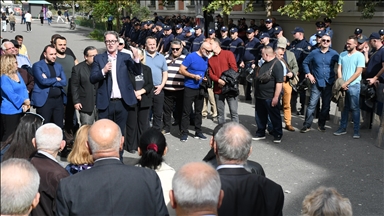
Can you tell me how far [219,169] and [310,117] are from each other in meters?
6.62

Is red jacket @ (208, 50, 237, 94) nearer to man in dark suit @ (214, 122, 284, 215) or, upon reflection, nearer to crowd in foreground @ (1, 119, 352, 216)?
crowd in foreground @ (1, 119, 352, 216)

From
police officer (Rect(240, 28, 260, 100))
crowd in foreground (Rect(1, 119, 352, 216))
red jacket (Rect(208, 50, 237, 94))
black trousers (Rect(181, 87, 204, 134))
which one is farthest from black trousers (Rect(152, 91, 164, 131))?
crowd in foreground (Rect(1, 119, 352, 216))

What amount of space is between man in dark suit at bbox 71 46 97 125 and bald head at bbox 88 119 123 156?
14.4 feet

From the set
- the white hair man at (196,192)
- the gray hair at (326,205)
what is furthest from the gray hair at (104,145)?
the gray hair at (326,205)

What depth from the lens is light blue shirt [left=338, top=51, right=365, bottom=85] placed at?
30.4ft

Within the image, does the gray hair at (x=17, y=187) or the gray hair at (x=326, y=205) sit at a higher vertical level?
the gray hair at (x=17, y=187)

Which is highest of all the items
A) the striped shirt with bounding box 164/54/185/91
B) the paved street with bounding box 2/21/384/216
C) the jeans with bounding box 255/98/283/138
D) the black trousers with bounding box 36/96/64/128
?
the striped shirt with bounding box 164/54/185/91

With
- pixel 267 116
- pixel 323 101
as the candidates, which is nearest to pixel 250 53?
pixel 323 101

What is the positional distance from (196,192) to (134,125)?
5317mm

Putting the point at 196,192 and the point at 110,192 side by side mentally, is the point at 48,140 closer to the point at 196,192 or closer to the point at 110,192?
the point at 110,192

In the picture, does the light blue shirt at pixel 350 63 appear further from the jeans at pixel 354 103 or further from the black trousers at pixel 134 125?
the black trousers at pixel 134 125

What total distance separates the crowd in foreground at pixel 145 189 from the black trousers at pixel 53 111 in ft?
→ 13.3

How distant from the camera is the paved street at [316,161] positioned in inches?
269

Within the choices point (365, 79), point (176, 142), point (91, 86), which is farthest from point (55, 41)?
point (365, 79)
